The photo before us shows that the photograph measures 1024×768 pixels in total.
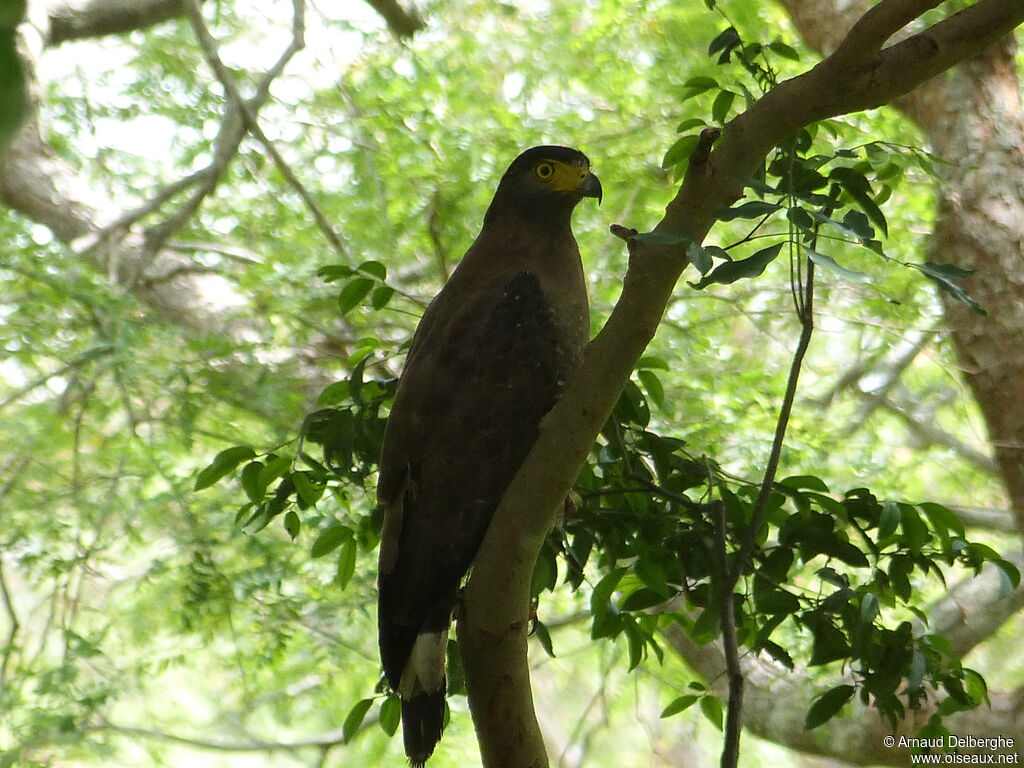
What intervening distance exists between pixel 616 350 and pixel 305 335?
9.05 ft

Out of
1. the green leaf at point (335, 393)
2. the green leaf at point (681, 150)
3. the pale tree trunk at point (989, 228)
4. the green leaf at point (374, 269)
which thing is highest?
the pale tree trunk at point (989, 228)

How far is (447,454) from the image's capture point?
6.75 feet

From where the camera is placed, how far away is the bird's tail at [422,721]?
201 centimetres

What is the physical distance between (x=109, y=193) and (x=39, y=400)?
4.97 ft

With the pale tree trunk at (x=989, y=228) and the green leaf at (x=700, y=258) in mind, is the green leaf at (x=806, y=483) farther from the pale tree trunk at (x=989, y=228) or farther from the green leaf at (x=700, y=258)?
the pale tree trunk at (x=989, y=228)

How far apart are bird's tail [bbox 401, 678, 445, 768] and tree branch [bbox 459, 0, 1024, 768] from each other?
0.57 ft

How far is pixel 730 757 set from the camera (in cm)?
160

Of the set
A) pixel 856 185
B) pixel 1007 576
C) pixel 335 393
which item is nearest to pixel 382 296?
pixel 335 393

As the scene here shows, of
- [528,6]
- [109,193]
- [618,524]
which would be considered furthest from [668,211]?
[528,6]

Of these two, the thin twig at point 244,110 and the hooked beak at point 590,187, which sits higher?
the thin twig at point 244,110

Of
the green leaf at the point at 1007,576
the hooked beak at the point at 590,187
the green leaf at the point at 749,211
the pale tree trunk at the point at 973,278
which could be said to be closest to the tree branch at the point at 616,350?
the green leaf at the point at 749,211

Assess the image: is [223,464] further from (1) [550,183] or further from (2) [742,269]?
(2) [742,269]

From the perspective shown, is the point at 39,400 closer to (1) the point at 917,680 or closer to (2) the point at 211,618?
(2) the point at 211,618

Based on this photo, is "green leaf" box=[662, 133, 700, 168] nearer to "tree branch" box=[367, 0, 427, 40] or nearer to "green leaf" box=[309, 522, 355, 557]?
"green leaf" box=[309, 522, 355, 557]
